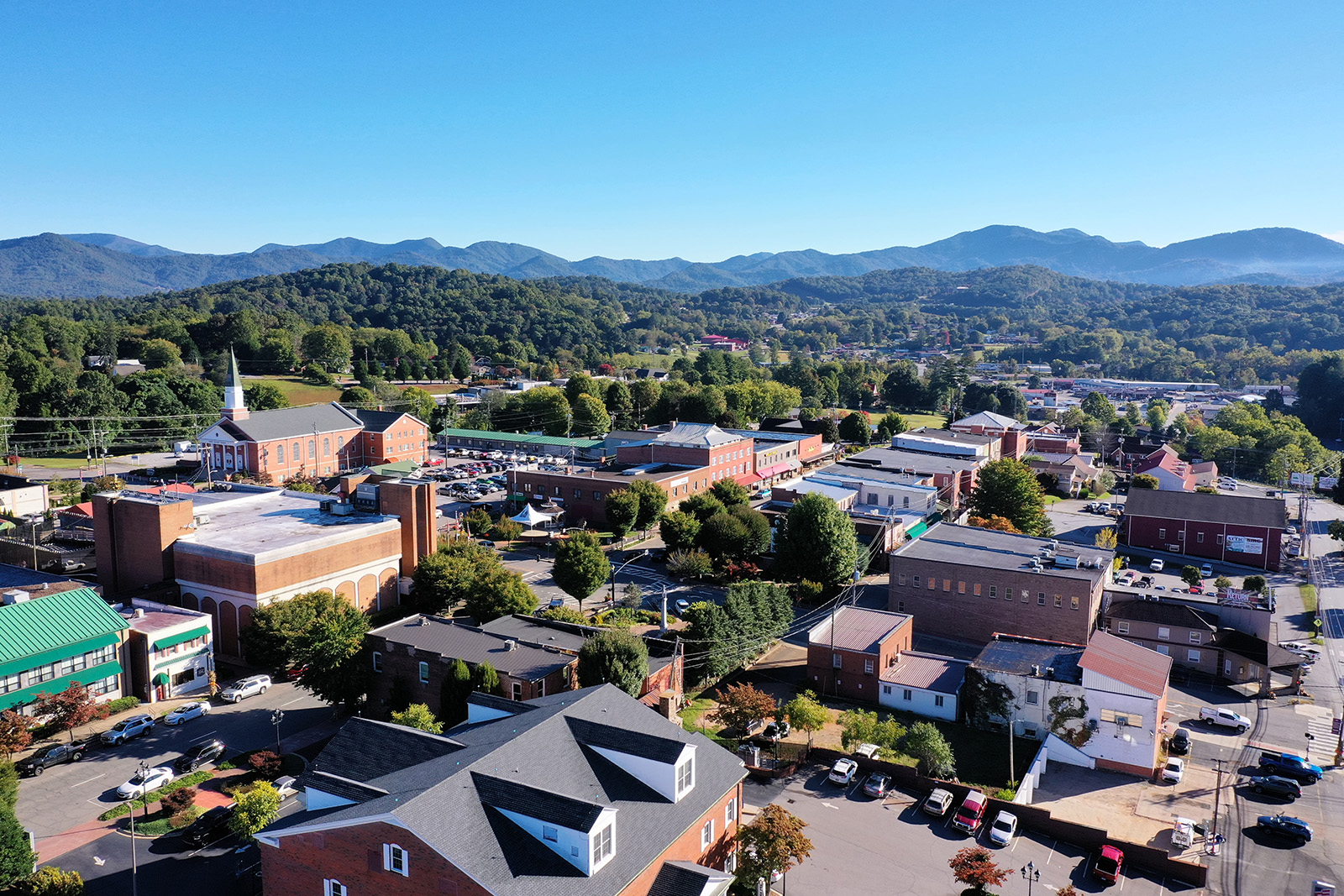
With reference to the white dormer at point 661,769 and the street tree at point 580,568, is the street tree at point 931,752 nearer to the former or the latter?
the white dormer at point 661,769

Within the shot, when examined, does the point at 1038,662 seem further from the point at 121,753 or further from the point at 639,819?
the point at 121,753

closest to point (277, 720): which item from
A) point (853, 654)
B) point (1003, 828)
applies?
point (853, 654)

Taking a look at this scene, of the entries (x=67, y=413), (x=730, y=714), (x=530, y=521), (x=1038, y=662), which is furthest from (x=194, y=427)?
(x=1038, y=662)

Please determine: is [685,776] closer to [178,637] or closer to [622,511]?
[178,637]

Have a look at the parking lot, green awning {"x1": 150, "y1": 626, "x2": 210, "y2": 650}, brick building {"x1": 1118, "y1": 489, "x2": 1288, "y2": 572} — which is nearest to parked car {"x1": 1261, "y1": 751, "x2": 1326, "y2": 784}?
the parking lot

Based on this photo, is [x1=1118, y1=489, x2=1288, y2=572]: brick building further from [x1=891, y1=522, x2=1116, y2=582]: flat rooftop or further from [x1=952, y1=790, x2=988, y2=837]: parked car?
[x1=952, y1=790, x2=988, y2=837]: parked car

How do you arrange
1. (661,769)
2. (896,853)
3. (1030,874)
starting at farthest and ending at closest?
(896,853) < (1030,874) < (661,769)

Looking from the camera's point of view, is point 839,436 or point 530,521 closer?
point 530,521

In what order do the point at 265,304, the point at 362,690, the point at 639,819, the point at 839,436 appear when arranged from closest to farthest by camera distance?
the point at 639,819 → the point at 362,690 → the point at 839,436 → the point at 265,304
